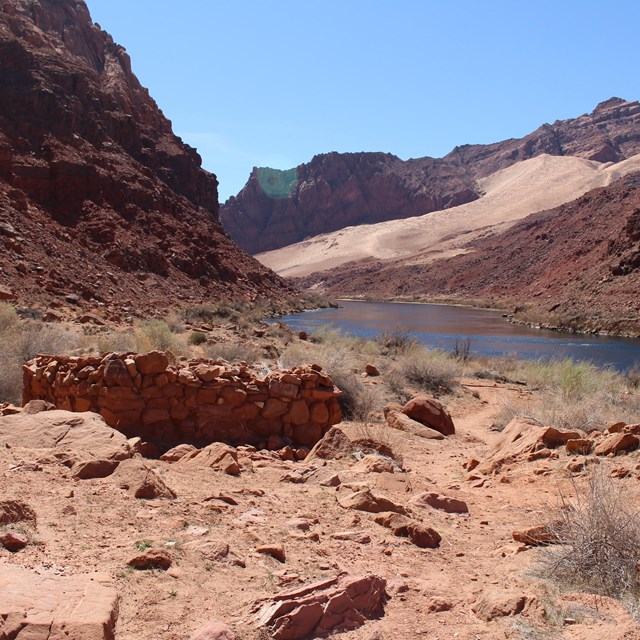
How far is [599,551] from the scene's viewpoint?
4266 millimetres

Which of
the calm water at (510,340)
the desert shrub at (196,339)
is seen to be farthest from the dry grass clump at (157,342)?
the calm water at (510,340)

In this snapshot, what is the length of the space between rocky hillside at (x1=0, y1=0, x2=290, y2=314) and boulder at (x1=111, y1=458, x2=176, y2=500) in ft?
64.2

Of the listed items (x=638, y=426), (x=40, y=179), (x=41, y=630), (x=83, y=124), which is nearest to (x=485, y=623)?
(x=41, y=630)

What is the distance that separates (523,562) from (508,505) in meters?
1.86

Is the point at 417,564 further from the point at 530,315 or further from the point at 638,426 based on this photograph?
the point at 530,315

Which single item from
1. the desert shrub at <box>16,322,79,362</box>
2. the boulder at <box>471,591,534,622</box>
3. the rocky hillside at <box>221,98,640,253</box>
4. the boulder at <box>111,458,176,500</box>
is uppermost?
the rocky hillside at <box>221,98,640,253</box>

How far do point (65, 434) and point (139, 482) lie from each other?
1.68m

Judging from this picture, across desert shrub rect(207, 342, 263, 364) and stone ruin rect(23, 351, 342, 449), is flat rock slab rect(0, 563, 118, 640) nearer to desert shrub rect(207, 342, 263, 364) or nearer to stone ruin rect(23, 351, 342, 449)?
stone ruin rect(23, 351, 342, 449)

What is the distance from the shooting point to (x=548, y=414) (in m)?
10.1

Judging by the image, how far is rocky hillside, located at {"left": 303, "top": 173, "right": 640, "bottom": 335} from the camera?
4478 cm

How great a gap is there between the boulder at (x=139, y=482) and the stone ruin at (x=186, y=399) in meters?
3.38

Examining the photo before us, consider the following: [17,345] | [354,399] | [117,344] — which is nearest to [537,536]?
[354,399]

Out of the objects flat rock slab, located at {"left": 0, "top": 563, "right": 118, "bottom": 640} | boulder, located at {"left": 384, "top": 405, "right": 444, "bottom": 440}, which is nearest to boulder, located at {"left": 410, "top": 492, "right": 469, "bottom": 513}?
flat rock slab, located at {"left": 0, "top": 563, "right": 118, "bottom": 640}

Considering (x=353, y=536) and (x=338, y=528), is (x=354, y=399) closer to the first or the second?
(x=338, y=528)
